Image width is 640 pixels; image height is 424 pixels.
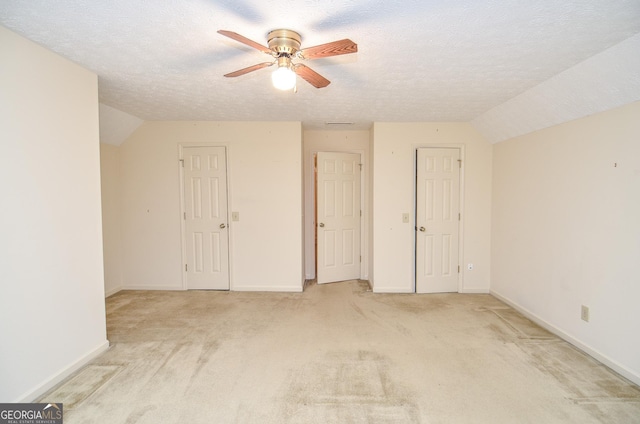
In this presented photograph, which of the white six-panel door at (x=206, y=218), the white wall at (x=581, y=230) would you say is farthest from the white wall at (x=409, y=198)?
the white six-panel door at (x=206, y=218)

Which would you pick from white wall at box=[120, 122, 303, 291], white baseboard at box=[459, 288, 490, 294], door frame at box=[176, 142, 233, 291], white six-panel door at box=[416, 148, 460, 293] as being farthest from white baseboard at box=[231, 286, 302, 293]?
white baseboard at box=[459, 288, 490, 294]

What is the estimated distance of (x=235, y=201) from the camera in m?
4.31

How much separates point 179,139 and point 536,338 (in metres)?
4.93

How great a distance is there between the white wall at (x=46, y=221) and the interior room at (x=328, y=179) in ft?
0.04

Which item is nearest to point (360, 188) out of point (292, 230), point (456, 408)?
point (292, 230)

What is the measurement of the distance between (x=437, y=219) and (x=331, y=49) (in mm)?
3187

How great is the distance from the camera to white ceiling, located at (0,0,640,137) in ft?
5.43

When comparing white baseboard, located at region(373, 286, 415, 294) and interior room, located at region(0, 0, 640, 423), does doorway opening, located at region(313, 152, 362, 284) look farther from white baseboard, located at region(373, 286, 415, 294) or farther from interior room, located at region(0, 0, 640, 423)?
white baseboard, located at region(373, 286, 415, 294)

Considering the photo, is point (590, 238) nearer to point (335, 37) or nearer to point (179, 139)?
point (335, 37)

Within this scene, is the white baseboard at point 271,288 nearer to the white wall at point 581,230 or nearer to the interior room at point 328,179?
the interior room at point 328,179

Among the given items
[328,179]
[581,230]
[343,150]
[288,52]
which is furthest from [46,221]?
[581,230]

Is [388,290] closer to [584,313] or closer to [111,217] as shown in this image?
[584,313]

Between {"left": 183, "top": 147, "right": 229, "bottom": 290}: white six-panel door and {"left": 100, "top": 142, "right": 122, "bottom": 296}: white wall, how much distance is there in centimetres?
97

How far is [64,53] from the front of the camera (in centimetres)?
222
